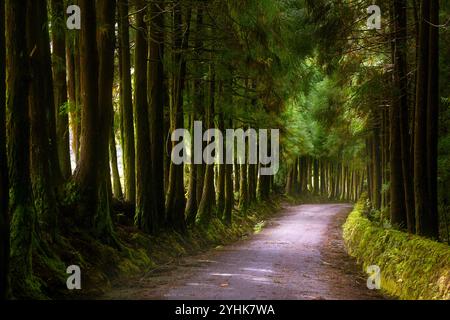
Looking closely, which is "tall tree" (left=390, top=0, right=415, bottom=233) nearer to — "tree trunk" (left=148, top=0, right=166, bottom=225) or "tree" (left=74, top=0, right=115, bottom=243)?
"tree trunk" (left=148, top=0, right=166, bottom=225)

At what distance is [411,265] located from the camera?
10062 millimetres

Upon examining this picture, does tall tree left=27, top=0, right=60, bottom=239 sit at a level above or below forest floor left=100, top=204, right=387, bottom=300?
above

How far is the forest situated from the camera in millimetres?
8922

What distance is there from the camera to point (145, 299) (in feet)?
→ 30.0

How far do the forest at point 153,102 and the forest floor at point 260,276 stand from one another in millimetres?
1185

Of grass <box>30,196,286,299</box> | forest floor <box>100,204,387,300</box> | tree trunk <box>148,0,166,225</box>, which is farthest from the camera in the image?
tree trunk <box>148,0,166,225</box>

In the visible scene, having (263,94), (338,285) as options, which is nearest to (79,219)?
(338,285)

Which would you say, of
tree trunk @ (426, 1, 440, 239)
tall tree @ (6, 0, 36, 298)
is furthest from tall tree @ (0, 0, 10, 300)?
tree trunk @ (426, 1, 440, 239)

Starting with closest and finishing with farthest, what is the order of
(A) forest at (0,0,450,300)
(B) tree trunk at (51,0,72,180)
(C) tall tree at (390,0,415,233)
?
(A) forest at (0,0,450,300)
(B) tree trunk at (51,0,72,180)
(C) tall tree at (390,0,415,233)

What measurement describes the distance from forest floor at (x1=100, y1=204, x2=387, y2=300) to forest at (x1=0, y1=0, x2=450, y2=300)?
3.89 ft

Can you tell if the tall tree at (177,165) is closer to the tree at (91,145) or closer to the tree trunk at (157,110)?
the tree trunk at (157,110)

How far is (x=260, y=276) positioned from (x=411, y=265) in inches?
138
